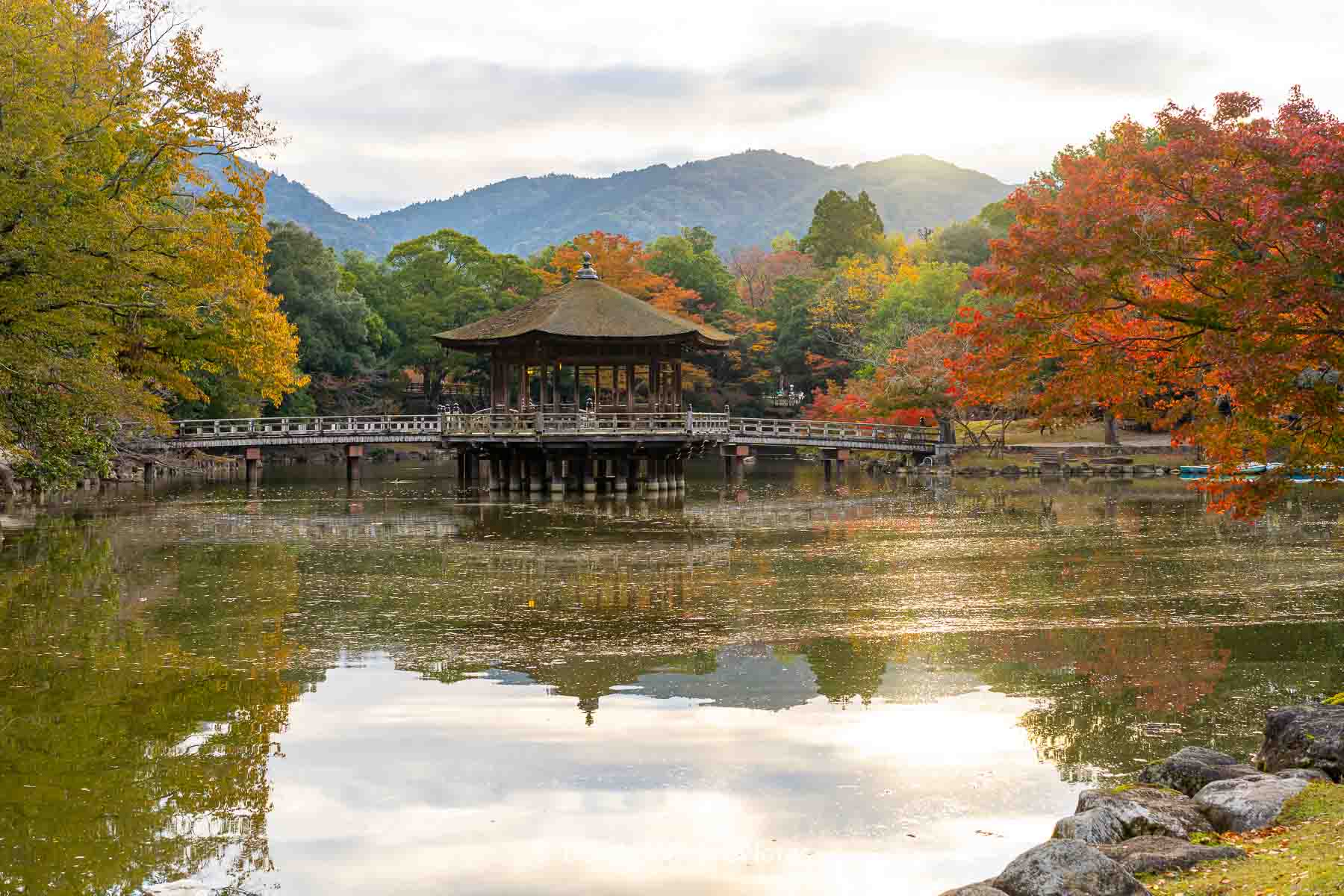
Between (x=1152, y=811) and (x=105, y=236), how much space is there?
16632 millimetres

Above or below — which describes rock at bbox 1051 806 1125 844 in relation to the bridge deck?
below

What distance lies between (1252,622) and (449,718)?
9812 mm

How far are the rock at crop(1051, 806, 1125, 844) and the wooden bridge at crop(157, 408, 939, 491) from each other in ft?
96.1

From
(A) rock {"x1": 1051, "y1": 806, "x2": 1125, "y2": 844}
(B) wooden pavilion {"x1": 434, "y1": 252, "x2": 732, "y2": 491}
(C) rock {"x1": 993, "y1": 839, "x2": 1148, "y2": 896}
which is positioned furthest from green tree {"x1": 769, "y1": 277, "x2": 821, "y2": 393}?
(C) rock {"x1": 993, "y1": 839, "x2": 1148, "y2": 896}

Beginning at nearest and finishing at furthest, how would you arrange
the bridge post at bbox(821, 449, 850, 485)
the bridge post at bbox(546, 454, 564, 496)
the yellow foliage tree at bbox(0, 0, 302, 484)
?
the yellow foliage tree at bbox(0, 0, 302, 484), the bridge post at bbox(546, 454, 564, 496), the bridge post at bbox(821, 449, 850, 485)

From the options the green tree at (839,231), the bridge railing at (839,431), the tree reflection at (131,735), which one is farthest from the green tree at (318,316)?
the tree reflection at (131,735)

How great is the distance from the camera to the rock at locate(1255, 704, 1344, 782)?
8.33 m

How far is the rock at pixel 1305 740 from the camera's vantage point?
833 cm

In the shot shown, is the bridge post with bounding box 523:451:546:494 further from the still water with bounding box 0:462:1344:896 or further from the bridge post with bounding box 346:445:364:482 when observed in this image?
the still water with bounding box 0:462:1344:896

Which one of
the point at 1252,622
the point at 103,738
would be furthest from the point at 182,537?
the point at 1252,622

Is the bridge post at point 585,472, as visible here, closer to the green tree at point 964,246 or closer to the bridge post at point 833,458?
the bridge post at point 833,458

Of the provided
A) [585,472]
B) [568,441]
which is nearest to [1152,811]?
[568,441]

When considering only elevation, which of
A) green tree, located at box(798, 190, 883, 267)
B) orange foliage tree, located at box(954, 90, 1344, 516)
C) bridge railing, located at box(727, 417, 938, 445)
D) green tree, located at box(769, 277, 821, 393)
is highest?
green tree, located at box(798, 190, 883, 267)

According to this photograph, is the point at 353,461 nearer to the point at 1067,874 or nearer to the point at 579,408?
the point at 579,408
